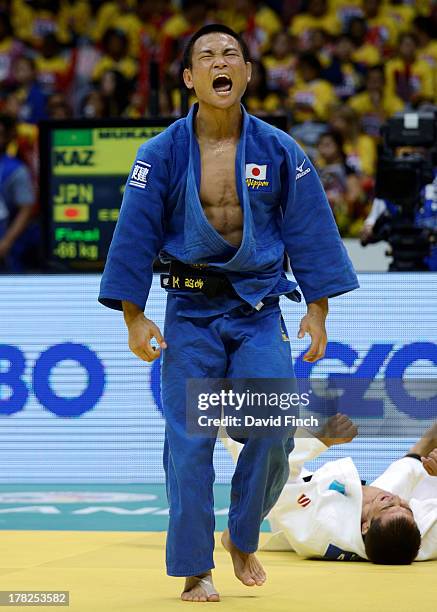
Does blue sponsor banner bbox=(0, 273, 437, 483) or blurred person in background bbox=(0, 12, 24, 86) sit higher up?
blurred person in background bbox=(0, 12, 24, 86)

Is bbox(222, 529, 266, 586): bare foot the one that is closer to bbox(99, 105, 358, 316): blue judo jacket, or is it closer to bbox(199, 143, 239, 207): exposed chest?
bbox(99, 105, 358, 316): blue judo jacket

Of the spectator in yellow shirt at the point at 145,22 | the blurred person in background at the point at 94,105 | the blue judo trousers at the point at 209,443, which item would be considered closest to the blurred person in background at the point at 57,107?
the blurred person in background at the point at 94,105

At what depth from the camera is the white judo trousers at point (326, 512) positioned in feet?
→ 17.5

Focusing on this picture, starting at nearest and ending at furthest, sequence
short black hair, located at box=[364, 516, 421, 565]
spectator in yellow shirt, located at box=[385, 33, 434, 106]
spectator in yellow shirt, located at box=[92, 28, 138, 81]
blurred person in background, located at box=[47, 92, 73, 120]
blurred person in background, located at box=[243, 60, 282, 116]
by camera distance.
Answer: short black hair, located at box=[364, 516, 421, 565] < blurred person in background, located at box=[243, 60, 282, 116] < blurred person in background, located at box=[47, 92, 73, 120] < spectator in yellow shirt, located at box=[385, 33, 434, 106] < spectator in yellow shirt, located at box=[92, 28, 138, 81]

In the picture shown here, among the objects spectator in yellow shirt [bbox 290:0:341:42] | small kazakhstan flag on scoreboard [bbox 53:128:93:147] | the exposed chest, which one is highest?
spectator in yellow shirt [bbox 290:0:341:42]

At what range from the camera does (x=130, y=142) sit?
327 inches

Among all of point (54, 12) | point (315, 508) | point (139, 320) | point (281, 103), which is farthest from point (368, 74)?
point (139, 320)

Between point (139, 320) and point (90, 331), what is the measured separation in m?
3.02

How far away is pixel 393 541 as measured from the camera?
5.21m

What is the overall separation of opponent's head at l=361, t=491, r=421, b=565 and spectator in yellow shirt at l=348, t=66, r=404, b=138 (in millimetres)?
7525

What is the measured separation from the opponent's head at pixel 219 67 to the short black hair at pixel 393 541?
1.92 m

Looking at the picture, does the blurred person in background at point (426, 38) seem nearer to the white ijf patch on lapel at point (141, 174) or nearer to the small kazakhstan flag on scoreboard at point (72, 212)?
the small kazakhstan flag on scoreboard at point (72, 212)

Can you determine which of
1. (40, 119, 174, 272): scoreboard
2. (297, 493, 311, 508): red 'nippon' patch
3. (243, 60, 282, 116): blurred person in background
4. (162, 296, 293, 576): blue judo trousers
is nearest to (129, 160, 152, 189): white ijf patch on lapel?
(162, 296, 293, 576): blue judo trousers

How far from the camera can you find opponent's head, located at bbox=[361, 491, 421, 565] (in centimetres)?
519
